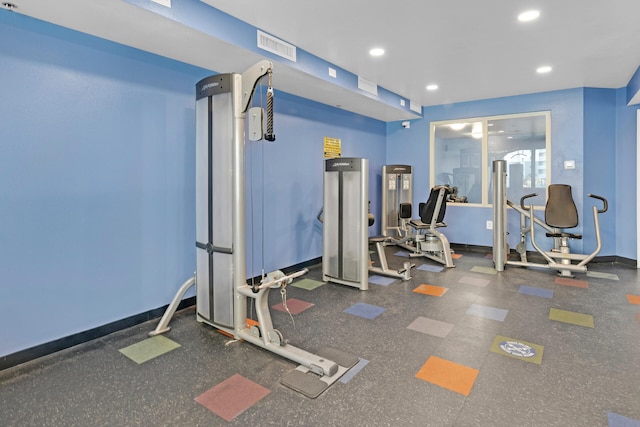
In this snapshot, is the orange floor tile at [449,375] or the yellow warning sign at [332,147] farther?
the yellow warning sign at [332,147]

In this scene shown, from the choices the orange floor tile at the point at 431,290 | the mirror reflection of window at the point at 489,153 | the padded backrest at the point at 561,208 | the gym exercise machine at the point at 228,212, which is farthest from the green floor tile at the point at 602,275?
the gym exercise machine at the point at 228,212

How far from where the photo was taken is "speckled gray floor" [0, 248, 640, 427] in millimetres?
1757

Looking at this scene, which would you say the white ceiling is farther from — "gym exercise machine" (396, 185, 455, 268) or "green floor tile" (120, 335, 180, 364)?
"green floor tile" (120, 335, 180, 364)

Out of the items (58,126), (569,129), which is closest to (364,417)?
(58,126)

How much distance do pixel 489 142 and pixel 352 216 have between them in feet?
11.2

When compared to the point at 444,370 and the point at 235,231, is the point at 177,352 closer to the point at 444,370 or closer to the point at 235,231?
the point at 235,231

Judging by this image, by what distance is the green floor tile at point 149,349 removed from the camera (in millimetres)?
2369

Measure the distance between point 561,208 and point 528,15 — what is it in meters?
2.83

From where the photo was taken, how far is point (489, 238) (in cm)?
583

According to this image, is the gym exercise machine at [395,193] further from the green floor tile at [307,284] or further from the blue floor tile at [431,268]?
the green floor tile at [307,284]

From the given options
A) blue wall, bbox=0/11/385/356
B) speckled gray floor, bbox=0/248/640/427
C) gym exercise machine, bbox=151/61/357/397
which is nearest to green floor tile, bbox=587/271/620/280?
speckled gray floor, bbox=0/248/640/427

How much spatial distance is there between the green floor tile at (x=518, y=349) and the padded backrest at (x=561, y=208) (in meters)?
2.73

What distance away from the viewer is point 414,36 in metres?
3.25

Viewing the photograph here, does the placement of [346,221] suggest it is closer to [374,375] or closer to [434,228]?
[434,228]
